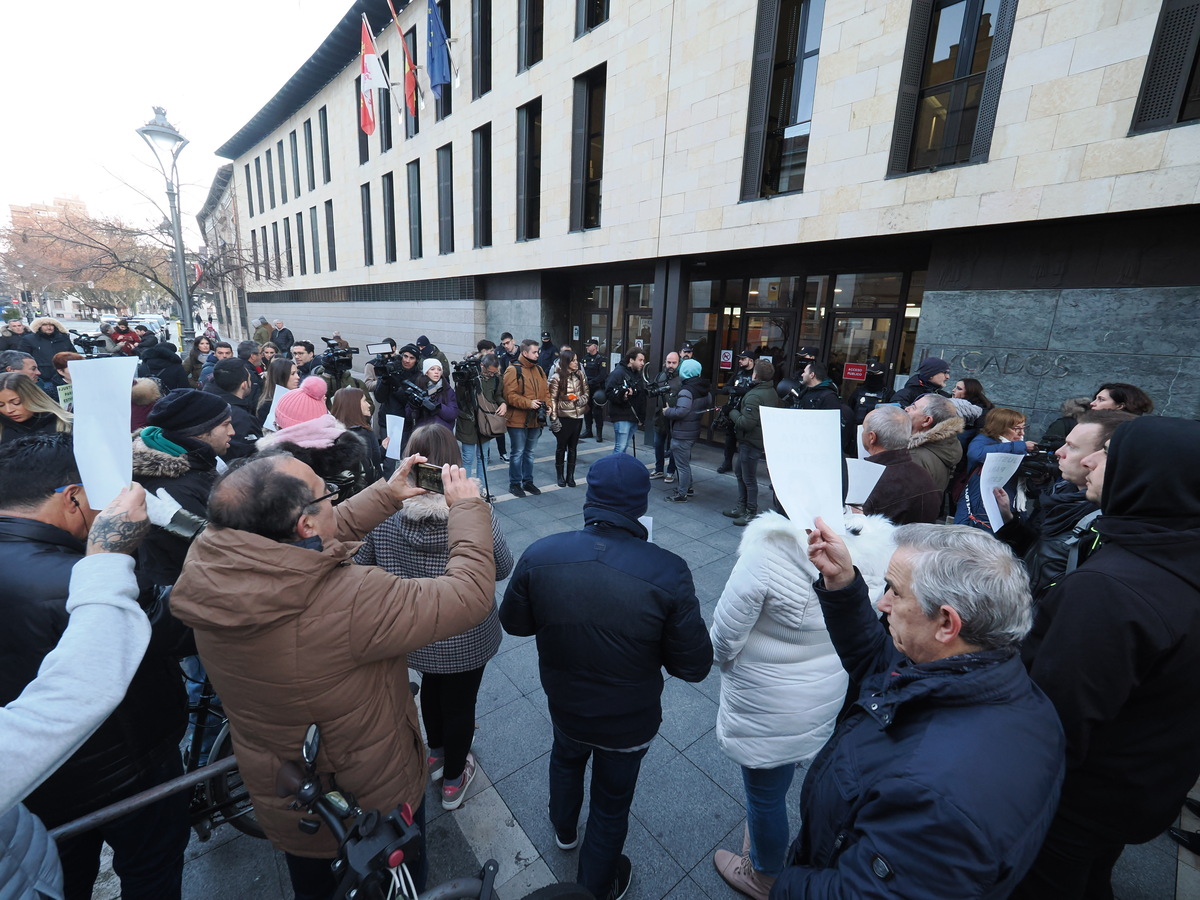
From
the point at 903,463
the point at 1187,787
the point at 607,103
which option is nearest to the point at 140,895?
the point at 1187,787

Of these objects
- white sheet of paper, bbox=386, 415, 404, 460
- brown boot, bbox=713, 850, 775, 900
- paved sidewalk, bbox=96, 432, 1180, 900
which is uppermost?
white sheet of paper, bbox=386, 415, 404, 460

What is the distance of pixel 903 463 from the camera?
8.82 feet

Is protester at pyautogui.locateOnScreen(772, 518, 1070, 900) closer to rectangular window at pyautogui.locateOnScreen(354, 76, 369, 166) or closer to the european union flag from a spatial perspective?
the european union flag

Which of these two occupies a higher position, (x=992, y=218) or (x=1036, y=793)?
(x=992, y=218)

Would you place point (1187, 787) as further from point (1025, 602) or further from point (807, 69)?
point (807, 69)

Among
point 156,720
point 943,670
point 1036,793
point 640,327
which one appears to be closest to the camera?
point 1036,793

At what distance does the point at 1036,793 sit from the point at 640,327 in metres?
10.7

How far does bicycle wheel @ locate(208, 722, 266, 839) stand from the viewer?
2.09 metres

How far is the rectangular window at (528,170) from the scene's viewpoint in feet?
38.8

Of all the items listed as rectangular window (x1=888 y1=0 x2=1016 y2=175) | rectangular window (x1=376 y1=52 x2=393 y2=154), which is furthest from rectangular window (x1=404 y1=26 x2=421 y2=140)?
rectangular window (x1=888 y1=0 x2=1016 y2=175)

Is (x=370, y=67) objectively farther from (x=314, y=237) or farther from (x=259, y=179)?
(x=259, y=179)

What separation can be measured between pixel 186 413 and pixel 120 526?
5.43 ft

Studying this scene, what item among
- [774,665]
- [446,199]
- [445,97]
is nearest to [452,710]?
[774,665]

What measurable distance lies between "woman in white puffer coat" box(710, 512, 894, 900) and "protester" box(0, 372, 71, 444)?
14.9 feet
